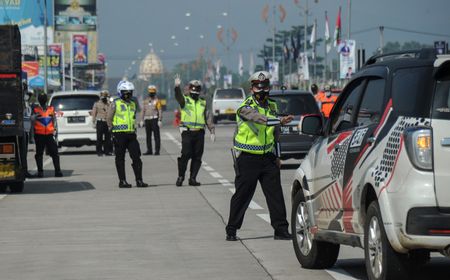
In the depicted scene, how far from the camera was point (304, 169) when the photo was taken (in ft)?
38.4

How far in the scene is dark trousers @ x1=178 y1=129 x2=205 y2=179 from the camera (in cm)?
2348

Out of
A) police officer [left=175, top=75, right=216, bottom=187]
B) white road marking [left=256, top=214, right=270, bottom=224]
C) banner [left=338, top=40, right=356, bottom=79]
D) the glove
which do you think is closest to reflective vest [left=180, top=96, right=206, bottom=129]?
police officer [left=175, top=75, right=216, bottom=187]

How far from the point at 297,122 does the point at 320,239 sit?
1660 centimetres

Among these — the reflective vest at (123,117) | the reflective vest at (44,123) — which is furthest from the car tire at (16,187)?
the reflective vest at (44,123)

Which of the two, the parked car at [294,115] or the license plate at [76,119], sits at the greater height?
the parked car at [294,115]

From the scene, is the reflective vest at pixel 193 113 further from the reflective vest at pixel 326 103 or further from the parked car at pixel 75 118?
the parked car at pixel 75 118

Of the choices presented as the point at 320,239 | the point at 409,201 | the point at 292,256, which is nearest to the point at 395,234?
the point at 409,201

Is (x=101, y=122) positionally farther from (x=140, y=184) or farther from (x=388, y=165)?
(x=388, y=165)

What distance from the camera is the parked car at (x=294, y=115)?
90.6ft

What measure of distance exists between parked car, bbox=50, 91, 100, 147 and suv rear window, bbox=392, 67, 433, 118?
93.9ft

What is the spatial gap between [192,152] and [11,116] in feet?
11.5

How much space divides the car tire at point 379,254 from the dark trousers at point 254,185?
Answer: 13.9 feet

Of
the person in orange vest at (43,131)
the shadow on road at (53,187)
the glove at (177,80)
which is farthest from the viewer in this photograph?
the person in orange vest at (43,131)

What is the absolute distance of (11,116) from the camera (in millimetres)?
21594
